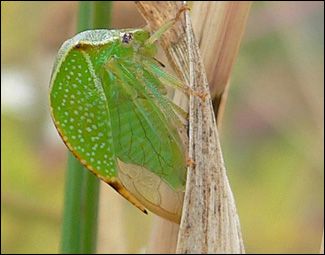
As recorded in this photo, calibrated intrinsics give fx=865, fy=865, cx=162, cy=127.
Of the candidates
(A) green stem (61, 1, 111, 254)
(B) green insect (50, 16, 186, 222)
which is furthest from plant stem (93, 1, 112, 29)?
(B) green insect (50, 16, 186, 222)

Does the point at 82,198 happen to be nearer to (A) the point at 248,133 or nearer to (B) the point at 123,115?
(B) the point at 123,115

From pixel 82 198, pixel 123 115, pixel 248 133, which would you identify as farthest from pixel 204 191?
pixel 248 133

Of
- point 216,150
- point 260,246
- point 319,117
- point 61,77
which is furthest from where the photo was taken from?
point 260,246

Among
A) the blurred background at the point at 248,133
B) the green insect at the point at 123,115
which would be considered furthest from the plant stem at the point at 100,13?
the blurred background at the point at 248,133

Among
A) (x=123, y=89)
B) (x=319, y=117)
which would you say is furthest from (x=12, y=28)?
(x=123, y=89)

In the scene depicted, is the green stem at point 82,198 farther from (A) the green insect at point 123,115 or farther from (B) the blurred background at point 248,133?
(B) the blurred background at point 248,133

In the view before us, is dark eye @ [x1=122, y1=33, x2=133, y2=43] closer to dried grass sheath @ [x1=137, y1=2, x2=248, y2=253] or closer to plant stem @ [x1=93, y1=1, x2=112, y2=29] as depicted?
dried grass sheath @ [x1=137, y1=2, x2=248, y2=253]

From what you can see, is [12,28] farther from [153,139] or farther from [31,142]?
[153,139]
